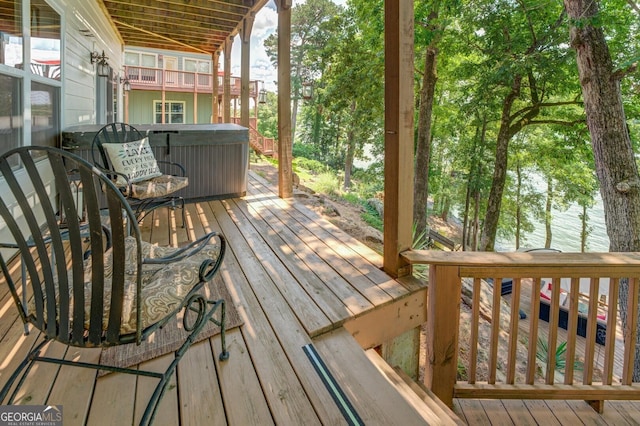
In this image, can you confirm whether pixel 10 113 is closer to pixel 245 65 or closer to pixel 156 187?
pixel 156 187

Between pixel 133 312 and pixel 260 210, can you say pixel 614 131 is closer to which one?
pixel 260 210

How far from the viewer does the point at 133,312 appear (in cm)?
117

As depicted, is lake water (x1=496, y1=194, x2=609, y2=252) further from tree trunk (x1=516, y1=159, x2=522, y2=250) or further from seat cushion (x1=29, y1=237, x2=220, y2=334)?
seat cushion (x1=29, y1=237, x2=220, y2=334)

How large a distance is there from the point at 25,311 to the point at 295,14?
22.1 metres

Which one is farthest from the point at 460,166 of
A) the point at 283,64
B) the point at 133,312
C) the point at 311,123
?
the point at 133,312

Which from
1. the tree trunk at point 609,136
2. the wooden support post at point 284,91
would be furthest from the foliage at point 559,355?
the wooden support post at point 284,91

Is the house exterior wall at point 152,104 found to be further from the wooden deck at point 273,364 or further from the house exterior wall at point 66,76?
the wooden deck at point 273,364

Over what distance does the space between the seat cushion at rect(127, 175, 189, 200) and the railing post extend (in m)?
2.32

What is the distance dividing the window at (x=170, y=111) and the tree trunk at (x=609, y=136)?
13.5 metres

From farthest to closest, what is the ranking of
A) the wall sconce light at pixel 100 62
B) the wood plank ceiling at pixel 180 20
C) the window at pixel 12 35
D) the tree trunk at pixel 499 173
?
1. the tree trunk at pixel 499 173
2. the wood plank ceiling at pixel 180 20
3. the wall sconce light at pixel 100 62
4. the window at pixel 12 35

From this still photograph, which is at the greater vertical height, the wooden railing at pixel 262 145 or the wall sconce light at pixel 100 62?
the wall sconce light at pixel 100 62

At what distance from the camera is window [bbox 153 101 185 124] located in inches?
566

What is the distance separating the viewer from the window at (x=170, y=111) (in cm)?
1437

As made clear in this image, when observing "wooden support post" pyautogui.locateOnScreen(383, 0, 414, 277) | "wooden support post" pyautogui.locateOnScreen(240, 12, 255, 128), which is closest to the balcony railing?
"wooden support post" pyautogui.locateOnScreen(240, 12, 255, 128)
